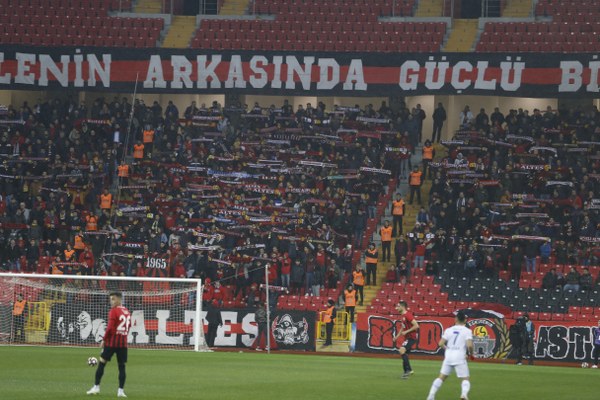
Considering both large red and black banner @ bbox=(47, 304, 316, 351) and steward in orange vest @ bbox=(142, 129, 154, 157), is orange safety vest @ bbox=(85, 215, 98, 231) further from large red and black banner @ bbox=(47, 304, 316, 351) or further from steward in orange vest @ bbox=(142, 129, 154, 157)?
large red and black banner @ bbox=(47, 304, 316, 351)

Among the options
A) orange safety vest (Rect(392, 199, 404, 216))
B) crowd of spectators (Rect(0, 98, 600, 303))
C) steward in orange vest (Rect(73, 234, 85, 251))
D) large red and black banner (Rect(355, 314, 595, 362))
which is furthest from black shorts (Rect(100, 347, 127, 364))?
orange safety vest (Rect(392, 199, 404, 216))

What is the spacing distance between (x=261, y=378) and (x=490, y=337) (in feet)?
40.6

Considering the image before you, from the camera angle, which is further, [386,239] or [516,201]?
[516,201]

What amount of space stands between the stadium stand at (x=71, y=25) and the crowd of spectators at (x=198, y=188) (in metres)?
3.06

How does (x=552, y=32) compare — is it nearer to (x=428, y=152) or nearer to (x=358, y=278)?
(x=428, y=152)

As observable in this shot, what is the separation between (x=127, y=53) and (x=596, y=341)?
24740 millimetres

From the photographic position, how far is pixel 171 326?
36.7 m

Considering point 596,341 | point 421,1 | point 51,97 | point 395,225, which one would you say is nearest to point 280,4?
point 421,1

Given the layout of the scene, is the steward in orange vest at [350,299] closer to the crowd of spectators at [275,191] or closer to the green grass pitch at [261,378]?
the crowd of spectators at [275,191]

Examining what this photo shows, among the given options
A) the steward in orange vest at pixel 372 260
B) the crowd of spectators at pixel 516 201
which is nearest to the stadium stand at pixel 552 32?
the crowd of spectators at pixel 516 201

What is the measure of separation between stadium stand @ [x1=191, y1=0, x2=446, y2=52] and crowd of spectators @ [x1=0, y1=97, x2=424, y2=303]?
2927 mm

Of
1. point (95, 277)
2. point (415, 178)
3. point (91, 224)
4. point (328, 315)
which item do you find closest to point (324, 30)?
point (415, 178)

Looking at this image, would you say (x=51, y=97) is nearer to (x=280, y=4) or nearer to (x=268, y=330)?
(x=280, y=4)

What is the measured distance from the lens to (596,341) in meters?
33.8
